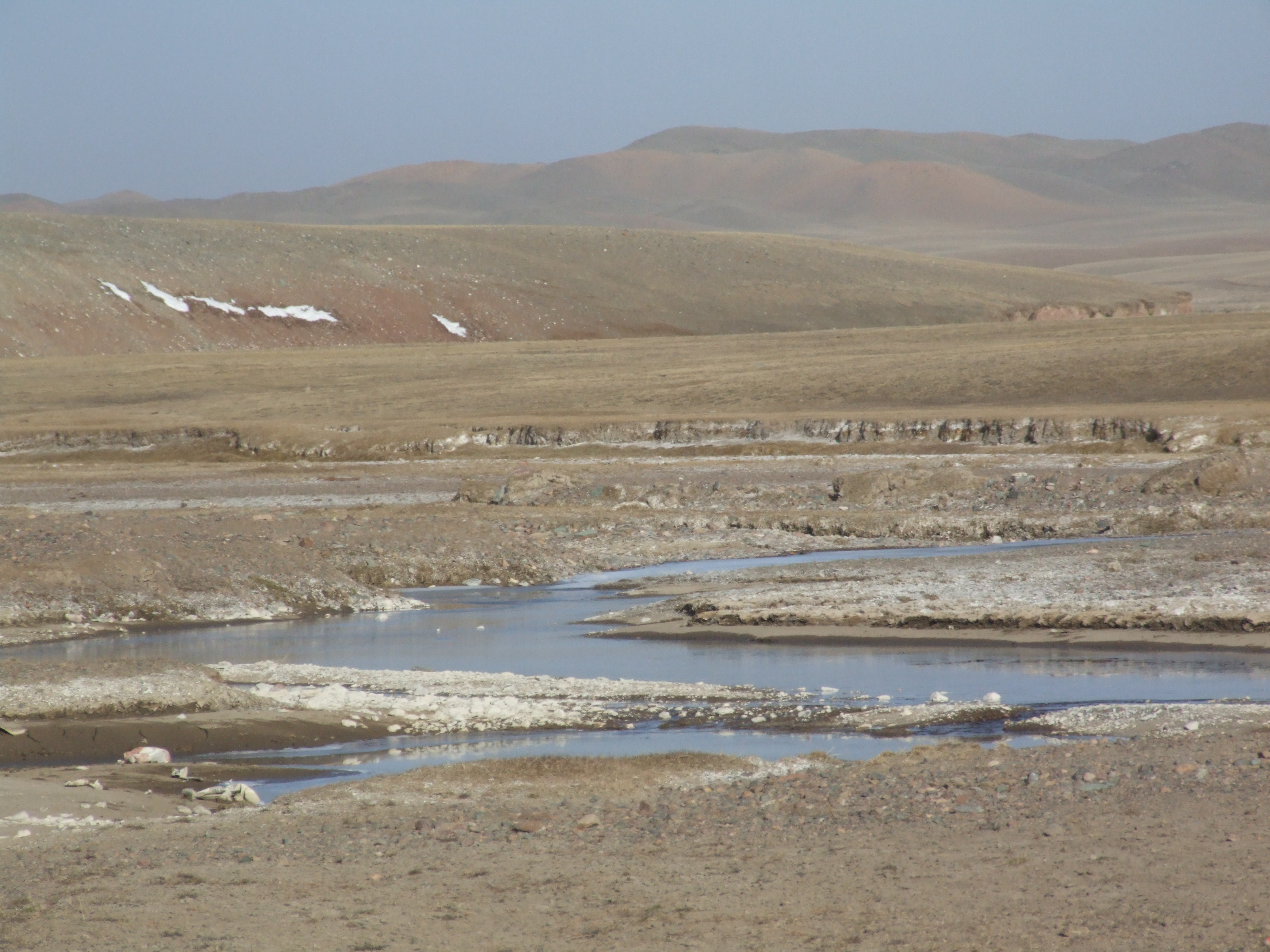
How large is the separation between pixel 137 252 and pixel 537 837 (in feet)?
354

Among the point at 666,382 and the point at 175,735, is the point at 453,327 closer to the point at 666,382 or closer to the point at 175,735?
the point at 666,382

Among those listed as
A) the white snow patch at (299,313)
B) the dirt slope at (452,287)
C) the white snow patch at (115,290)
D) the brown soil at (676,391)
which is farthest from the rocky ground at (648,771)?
the white snow patch at (299,313)

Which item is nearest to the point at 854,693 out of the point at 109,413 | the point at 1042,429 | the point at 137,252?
the point at 1042,429

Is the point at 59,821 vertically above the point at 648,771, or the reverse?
the point at 59,821

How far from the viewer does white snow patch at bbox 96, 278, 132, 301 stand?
325 feet

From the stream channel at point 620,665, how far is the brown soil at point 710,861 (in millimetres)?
1369

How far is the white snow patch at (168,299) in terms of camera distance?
99.9m

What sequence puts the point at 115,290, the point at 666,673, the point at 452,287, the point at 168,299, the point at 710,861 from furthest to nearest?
the point at 452,287 < the point at 168,299 < the point at 115,290 < the point at 666,673 < the point at 710,861

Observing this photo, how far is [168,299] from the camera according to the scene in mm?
100750

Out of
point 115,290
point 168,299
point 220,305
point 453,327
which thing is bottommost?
point 453,327

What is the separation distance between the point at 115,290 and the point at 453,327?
24227 millimetres

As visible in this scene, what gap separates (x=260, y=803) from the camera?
380 inches

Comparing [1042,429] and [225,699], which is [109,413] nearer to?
[1042,429]

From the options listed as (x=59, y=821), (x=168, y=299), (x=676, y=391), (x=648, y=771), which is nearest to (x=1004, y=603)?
(x=648, y=771)
